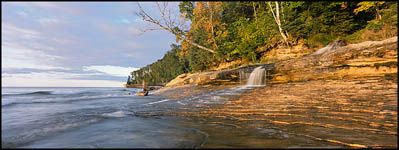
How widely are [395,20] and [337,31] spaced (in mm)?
4853

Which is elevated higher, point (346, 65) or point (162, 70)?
point (162, 70)

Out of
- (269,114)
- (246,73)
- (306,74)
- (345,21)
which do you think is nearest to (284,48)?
(345,21)

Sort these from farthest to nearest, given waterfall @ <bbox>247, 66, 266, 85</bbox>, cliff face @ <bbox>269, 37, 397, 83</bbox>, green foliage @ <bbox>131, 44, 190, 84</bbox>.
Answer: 1. green foliage @ <bbox>131, 44, 190, 84</bbox>
2. waterfall @ <bbox>247, 66, 266, 85</bbox>
3. cliff face @ <bbox>269, 37, 397, 83</bbox>

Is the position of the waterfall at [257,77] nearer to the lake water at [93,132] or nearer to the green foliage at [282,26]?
the green foliage at [282,26]

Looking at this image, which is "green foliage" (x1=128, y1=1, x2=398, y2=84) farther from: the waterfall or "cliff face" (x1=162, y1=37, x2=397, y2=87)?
"cliff face" (x1=162, y1=37, x2=397, y2=87)

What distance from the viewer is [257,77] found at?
42.8ft

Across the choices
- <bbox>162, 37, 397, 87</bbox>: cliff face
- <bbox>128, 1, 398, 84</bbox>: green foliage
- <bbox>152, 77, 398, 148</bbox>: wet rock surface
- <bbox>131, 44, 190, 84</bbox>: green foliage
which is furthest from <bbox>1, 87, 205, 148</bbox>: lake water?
<bbox>131, 44, 190, 84</bbox>: green foliage

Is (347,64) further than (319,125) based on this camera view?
Yes

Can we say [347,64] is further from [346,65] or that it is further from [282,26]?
[282,26]

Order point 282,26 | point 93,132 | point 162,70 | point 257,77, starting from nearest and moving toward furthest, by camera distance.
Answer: point 93,132, point 257,77, point 282,26, point 162,70

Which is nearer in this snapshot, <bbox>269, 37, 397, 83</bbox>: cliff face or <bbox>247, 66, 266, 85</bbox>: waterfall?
<bbox>269, 37, 397, 83</bbox>: cliff face

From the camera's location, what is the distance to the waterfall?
12670mm

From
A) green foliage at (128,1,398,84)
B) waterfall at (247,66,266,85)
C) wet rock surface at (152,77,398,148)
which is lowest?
wet rock surface at (152,77,398,148)

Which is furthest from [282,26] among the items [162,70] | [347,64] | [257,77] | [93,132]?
[162,70]
